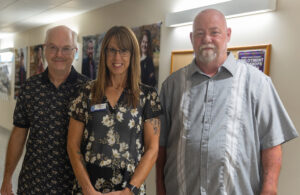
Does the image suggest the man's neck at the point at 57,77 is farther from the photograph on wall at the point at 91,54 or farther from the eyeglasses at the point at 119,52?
the photograph on wall at the point at 91,54

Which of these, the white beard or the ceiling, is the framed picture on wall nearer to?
the white beard

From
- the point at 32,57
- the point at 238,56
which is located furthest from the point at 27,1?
the point at 238,56

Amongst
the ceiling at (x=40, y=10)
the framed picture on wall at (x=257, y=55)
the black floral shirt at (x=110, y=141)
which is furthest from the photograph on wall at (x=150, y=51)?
the black floral shirt at (x=110, y=141)

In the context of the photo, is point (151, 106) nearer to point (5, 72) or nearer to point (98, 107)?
point (98, 107)

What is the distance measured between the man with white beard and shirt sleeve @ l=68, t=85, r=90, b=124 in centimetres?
56

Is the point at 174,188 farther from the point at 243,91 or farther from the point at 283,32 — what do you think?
the point at 283,32

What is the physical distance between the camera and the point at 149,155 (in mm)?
1524

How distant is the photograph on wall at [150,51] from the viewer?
357 centimetres

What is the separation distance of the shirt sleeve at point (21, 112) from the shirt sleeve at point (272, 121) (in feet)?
4.85

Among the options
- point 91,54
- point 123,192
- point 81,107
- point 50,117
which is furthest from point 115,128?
point 91,54

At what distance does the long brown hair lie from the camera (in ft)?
4.97

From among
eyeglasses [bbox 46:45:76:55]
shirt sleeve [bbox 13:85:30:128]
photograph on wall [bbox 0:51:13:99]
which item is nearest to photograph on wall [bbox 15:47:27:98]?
photograph on wall [bbox 0:51:13:99]

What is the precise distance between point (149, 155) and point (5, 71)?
856cm

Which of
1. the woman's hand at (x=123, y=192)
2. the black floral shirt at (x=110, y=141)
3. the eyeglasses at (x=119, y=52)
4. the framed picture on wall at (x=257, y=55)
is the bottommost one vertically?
the woman's hand at (x=123, y=192)
